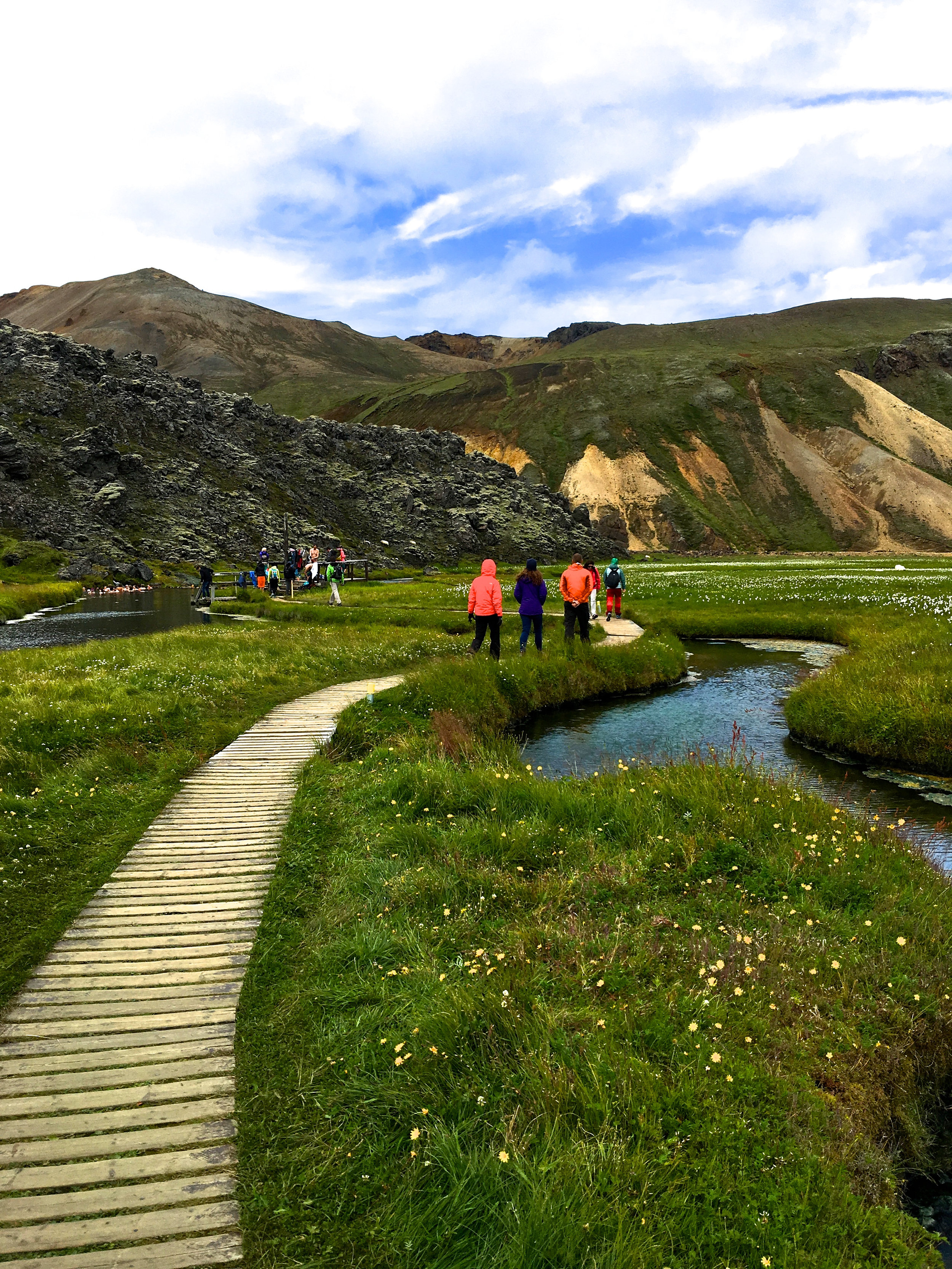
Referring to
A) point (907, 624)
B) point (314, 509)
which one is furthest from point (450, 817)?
point (314, 509)

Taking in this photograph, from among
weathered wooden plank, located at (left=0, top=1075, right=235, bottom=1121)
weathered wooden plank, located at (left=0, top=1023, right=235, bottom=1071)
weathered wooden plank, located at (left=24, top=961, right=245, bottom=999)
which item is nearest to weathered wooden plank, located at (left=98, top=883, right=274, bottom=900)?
weathered wooden plank, located at (left=24, top=961, right=245, bottom=999)

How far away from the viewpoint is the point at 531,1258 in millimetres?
4043

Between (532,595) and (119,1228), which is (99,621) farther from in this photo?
(119,1228)

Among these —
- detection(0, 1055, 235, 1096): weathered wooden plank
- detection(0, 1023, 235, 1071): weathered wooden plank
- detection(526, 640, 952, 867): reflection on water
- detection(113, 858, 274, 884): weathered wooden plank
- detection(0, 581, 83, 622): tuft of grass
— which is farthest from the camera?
detection(0, 581, 83, 622): tuft of grass

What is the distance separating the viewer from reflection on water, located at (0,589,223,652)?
34344 millimetres

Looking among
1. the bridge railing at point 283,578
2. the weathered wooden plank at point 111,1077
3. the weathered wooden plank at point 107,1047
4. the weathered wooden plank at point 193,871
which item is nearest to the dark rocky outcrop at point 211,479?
the bridge railing at point 283,578

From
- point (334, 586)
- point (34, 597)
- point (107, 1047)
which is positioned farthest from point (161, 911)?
point (34, 597)

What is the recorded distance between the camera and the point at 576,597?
23.2 metres

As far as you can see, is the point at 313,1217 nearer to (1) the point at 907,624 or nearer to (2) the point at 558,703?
(2) the point at 558,703

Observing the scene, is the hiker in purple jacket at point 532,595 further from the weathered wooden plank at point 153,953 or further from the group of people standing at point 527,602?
the weathered wooden plank at point 153,953

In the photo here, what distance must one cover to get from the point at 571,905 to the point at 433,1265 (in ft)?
13.3

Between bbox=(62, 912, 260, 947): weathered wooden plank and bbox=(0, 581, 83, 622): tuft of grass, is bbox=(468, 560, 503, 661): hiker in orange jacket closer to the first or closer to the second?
bbox=(62, 912, 260, 947): weathered wooden plank

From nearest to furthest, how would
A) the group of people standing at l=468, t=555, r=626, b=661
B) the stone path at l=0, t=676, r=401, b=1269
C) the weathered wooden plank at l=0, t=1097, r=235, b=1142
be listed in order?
the stone path at l=0, t=676, r=401, b=1269
the weathered wooden plank at l=0, t=1097, r=235, b=1142
the group of people standing at l=468, t=555, r=626, b=661

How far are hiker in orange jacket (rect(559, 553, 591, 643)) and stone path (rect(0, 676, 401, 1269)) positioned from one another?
588 inches
